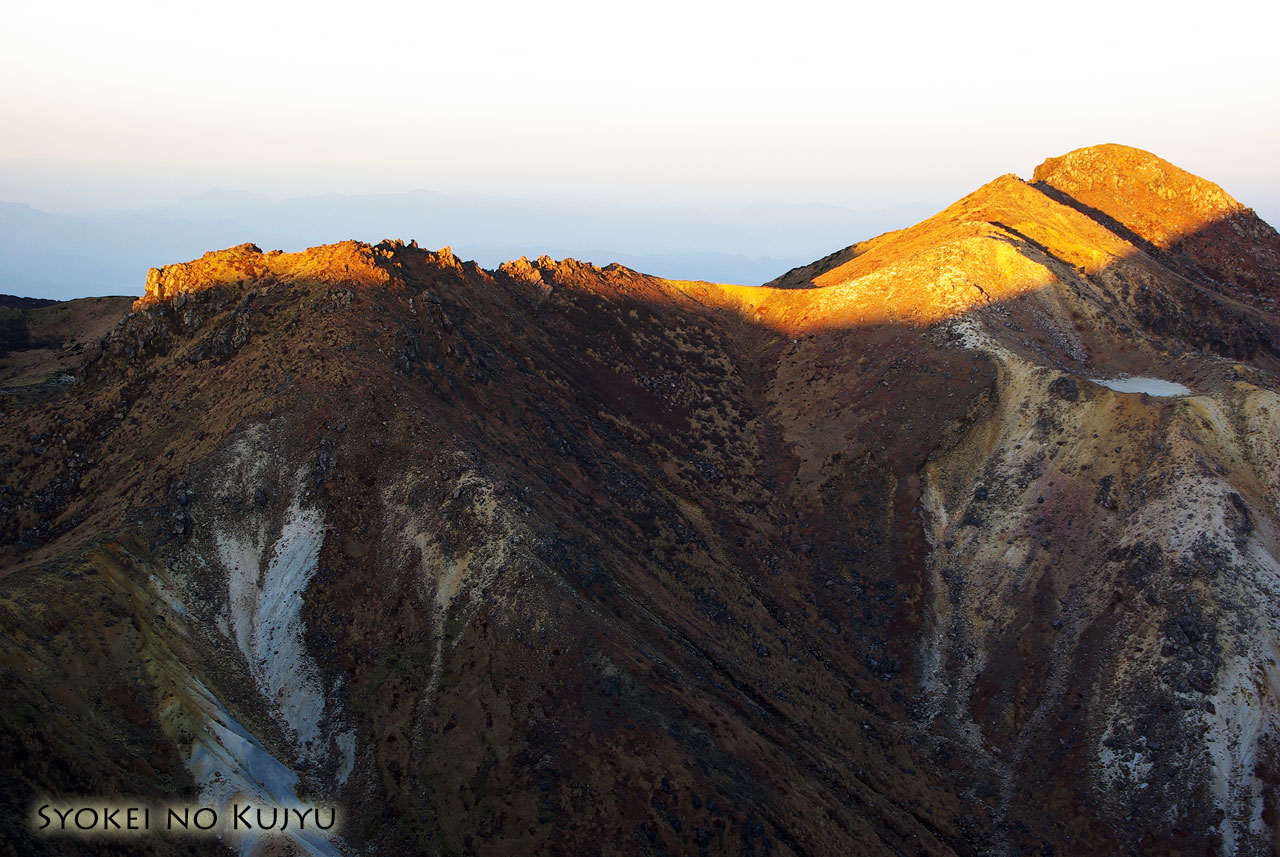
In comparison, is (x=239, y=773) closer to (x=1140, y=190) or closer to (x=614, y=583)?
(x=614, y=583)

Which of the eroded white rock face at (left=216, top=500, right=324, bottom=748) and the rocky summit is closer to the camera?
the rocky summit

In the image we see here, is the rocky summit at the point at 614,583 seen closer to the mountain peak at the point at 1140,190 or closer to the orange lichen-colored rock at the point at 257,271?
the orange lichen-colored rock at the point at 257,271

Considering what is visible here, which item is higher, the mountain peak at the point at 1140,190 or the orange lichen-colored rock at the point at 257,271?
the mountain peak at the point at 1140,190

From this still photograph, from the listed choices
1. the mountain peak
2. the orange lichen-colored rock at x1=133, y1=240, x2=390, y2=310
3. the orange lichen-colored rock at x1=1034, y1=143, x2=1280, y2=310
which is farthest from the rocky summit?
the mountain peak

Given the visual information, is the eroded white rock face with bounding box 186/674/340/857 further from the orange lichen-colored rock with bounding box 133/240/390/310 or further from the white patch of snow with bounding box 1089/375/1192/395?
the white patch of snow with bounding box 1089/375/1192/395

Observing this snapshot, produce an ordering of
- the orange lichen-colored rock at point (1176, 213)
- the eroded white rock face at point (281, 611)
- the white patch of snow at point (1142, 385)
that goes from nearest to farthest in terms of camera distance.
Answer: the eroded white rock face at point (281, 611)
the white patch of snow at point (1142, 385)
the orange lichen-colored rock at point (1176, 213)

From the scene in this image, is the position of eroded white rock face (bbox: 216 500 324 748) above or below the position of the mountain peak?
below

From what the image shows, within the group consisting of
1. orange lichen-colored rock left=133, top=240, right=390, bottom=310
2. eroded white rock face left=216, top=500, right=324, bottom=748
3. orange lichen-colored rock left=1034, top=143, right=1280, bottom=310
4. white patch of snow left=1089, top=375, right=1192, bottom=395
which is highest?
orange lichen-colored rock left=1034, top=143, right=1280, bottom=310

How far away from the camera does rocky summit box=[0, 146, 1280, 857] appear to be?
32375 mm

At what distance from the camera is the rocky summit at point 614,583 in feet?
106

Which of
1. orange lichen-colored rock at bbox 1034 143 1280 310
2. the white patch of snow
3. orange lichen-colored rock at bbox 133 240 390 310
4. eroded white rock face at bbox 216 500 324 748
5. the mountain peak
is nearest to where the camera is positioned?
eroded white rock face at bbox 216 500 324 748

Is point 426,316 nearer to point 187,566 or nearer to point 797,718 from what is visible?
point 187,566

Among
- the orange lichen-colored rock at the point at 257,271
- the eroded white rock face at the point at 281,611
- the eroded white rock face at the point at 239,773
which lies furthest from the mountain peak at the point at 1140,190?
the eroded white rock face at the point at 239,773

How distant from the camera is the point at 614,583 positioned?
42594 millimetres
